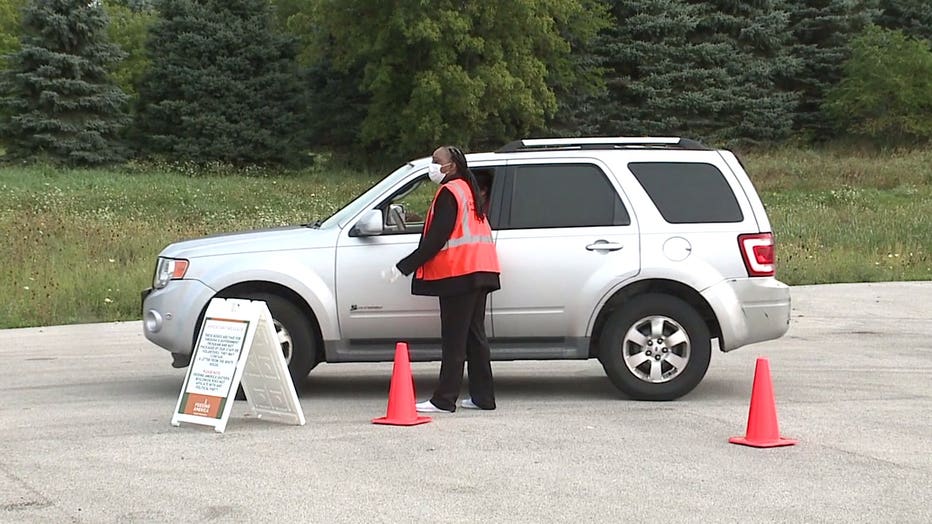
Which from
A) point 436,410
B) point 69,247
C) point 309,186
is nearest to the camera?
point 436,410

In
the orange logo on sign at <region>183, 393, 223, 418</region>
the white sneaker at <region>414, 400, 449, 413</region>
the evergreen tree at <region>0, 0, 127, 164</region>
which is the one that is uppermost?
the evergreen tree at <region>0, 0, 127, 164</region>

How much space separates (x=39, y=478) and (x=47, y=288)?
411 inches

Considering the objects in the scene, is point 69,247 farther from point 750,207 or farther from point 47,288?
point 750,207

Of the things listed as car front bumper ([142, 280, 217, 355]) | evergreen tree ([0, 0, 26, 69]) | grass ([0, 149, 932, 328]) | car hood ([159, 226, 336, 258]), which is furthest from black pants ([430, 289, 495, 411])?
evergreen tree ([0, 0, 26, 69])

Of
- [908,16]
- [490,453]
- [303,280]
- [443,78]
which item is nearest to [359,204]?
[303,280]

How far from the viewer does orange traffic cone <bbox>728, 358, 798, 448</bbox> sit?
7861 millimetres

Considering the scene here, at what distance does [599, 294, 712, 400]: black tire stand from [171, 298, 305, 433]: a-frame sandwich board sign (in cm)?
245

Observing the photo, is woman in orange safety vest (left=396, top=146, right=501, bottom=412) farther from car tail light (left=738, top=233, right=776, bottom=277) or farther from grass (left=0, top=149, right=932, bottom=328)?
grass (left=0, top=149, right=932, bottom=328)

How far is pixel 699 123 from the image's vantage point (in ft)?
181

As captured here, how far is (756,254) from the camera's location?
31.1 feet

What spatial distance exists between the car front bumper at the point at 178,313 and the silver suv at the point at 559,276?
1 cm

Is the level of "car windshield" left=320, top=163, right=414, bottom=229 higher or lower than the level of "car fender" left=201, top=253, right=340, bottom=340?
higher

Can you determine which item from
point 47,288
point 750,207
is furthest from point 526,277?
point 47,288

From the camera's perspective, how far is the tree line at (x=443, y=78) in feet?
159
